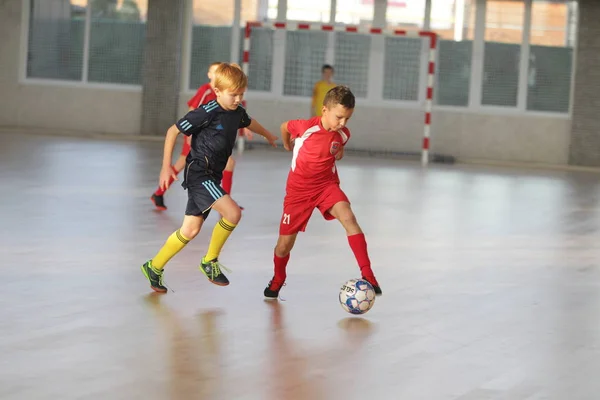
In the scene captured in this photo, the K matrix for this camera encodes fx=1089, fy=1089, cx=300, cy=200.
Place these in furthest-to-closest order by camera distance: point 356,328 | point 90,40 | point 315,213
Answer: point 90,40, point 315,213, point 356,328

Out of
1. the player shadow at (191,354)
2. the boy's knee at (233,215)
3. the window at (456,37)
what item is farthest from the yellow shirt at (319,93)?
the player shadow at (191,354)

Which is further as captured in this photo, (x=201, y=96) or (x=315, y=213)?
(x=315, y=213)

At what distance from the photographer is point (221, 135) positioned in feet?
20.6

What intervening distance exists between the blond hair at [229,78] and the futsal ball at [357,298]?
4.19 feet

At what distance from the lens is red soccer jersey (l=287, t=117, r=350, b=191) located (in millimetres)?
6184

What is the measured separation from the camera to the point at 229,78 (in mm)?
6035

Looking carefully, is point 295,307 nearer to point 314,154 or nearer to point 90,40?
point 314,154

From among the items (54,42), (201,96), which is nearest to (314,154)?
(201,96)

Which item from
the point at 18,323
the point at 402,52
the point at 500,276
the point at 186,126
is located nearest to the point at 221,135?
the point at 186,126

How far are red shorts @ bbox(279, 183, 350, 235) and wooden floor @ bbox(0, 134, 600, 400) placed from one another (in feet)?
1.47

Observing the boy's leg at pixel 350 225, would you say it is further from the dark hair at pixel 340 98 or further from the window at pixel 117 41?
the window at pixel 117 41

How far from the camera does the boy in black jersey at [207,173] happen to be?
6.19 m

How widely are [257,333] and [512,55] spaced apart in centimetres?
1601

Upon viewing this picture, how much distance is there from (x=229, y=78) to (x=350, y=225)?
106cm
